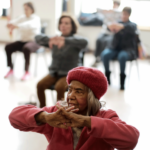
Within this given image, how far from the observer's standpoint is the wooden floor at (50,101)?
2.02 m

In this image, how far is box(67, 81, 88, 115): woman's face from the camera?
116 centimetres

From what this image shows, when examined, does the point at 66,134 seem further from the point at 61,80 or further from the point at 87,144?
the point at 61,80

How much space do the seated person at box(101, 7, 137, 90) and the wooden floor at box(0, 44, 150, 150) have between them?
1.17ft

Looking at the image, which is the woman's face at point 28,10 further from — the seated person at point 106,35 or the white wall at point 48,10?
the white wall at point 48,10

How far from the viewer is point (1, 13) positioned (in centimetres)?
723

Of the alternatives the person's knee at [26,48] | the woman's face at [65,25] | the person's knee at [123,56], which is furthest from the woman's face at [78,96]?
the person's knee at [26,48]

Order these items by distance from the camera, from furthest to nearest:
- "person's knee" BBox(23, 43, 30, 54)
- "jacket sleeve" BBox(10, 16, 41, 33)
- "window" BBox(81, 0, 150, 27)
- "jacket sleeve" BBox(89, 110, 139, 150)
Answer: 1. "window" BBox(81, 0, 150, 27)
2. "jacket sleeve" BBox(10, 16, 41, 33)
3. "person's knee" BBox(23, 43, 30, 54)
4. "jacket sleeve" BBox(89, 110, 139, 150)

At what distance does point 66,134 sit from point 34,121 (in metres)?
0.18

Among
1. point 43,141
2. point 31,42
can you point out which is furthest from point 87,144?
point 31,42

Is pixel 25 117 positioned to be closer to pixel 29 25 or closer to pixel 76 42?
pixel 76 42

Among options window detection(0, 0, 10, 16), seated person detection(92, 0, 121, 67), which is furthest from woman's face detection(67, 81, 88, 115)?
window detection(0, 0, 10, 16)

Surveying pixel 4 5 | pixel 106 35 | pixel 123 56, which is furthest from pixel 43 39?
pixel 4 5

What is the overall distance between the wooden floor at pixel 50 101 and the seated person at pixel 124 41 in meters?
0.36

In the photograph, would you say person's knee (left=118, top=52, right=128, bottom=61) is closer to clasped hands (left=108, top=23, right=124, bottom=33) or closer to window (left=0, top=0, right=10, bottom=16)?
clasped hands (left=108, top=23, right=124, bottom=33)
